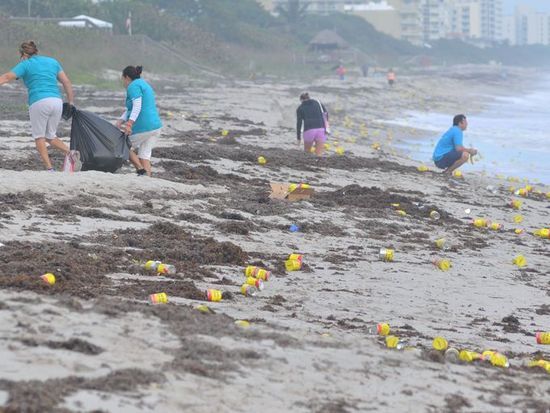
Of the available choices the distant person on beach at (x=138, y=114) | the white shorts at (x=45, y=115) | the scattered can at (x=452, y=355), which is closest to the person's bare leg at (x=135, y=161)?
the distant person on beach at (x=138, y=114)

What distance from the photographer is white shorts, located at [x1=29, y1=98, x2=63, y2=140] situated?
1277 centimetres

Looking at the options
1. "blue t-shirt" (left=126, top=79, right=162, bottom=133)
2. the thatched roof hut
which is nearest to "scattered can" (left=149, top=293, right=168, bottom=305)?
"blue t-shirt" (left=126, top=79, right=162, bottom=133)

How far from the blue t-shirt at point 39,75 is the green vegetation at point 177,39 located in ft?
108

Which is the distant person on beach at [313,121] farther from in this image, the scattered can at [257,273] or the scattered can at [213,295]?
the scattered can at [213,295]

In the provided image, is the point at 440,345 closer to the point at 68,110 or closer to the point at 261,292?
the point at 261,292

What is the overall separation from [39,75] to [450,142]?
8.73 meters

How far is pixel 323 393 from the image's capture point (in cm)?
590

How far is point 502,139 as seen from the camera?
37.3m

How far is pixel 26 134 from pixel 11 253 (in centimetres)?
1092

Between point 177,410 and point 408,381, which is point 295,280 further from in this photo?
point 177,410

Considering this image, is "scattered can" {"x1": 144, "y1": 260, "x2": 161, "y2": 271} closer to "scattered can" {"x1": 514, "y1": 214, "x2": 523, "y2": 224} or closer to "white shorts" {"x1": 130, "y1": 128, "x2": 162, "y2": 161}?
"white shorts" {"x1": 130, "y1": 128, "x2": 162, "y2": 161}

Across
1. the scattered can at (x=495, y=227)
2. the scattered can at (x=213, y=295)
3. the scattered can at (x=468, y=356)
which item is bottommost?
the scattered can at (x=495, y=227)

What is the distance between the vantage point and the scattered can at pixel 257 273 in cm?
928

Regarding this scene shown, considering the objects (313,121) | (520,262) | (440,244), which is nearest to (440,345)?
(520,262)
